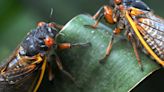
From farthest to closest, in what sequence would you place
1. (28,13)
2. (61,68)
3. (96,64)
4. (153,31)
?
(28,13)
(153,31)
(61,68)
(96,64)

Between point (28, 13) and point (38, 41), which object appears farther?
point (28, 13)

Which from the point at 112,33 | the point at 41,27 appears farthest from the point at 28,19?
the point at 112,33

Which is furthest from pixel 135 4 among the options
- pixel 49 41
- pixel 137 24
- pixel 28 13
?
pixel 28 13

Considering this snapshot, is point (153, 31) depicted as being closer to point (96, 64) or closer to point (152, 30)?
point (152, 30)

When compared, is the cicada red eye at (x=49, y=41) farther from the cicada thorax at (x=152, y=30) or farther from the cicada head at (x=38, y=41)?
Result: the cicada thorax at (x=152, y=30)

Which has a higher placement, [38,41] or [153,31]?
[38,41]

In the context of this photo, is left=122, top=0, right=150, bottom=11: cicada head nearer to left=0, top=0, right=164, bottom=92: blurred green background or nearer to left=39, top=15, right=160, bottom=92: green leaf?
left=39, top=15, right=160, bottom=92: green leaf

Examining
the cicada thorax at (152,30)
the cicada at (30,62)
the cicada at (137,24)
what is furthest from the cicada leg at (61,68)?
the cicada thorax at (152,30)
